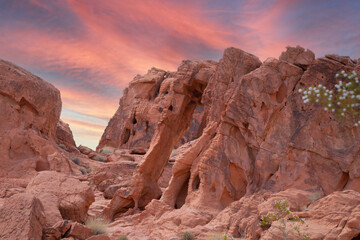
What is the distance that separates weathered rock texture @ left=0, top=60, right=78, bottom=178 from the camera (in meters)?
16.9

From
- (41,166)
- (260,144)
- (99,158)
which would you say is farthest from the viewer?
(99,158)

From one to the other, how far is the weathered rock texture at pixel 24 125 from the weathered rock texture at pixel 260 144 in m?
5.82

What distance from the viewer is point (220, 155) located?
12234 mm

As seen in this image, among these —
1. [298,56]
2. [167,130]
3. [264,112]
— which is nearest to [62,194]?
[264,112]

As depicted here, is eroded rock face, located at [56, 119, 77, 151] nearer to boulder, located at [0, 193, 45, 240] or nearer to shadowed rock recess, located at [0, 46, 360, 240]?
shadowed rock recess, located at [0, 46, 360, 240]

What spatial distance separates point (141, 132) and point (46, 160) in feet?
60.9

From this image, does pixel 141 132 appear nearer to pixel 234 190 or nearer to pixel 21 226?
pixel 234 190

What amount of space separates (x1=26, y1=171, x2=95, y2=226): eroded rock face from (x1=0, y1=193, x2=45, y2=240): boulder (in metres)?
1.26

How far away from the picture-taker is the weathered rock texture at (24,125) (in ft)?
55.5

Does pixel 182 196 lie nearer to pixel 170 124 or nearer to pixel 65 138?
pixel 170 124

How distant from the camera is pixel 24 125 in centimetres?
1836

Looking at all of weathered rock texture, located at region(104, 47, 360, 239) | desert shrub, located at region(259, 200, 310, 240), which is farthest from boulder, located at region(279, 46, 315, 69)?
desert shrub, located at region(259, 200, 310, 240)

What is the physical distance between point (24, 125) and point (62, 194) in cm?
979

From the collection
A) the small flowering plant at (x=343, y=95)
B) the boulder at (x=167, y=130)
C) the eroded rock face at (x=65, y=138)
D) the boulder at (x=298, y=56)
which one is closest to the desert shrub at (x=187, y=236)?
the small flowering plant at (x=343, y=95)
